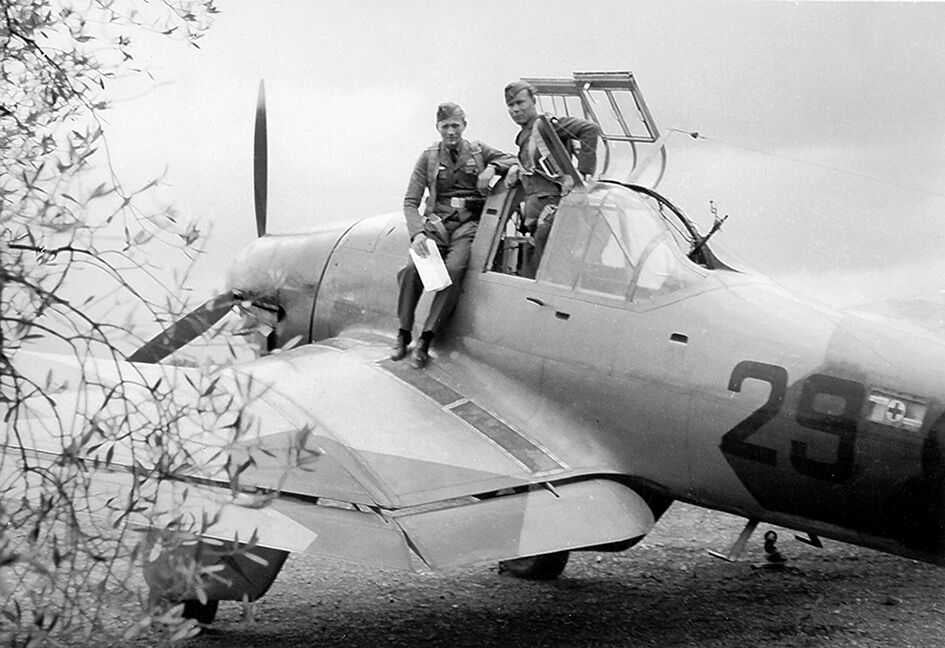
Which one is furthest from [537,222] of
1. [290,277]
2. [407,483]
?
[290,277]

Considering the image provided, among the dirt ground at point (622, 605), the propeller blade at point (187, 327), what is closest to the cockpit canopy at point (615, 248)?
the dirt ground at point (622, 605)

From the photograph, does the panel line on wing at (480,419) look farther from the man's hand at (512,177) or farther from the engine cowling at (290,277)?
the engine cowling at (290,277)

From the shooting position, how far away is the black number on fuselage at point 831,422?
5184 millimetres

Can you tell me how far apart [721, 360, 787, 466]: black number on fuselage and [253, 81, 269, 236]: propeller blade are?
5424 millimetres

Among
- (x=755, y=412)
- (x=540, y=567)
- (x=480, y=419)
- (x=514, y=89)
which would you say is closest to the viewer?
(x=755, y=412)

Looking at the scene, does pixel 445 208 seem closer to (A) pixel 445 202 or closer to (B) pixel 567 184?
(A) pixel 445 202

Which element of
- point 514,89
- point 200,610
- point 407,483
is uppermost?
point 514,89

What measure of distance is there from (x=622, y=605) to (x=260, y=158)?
16.8ft

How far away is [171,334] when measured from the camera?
10.8 ft

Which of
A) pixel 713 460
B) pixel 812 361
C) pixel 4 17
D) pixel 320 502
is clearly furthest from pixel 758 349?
pixel 4 17

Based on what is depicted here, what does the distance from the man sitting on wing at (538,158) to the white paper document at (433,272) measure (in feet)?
1.64

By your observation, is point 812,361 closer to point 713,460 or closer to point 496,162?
point 713,460

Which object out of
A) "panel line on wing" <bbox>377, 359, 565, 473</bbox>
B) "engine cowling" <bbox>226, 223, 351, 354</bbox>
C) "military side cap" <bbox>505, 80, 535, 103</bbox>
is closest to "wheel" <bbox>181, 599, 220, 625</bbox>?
"panel line on wing" <bbox>377, 359, 565, 473</bbox>

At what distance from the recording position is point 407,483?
5.69 meters
